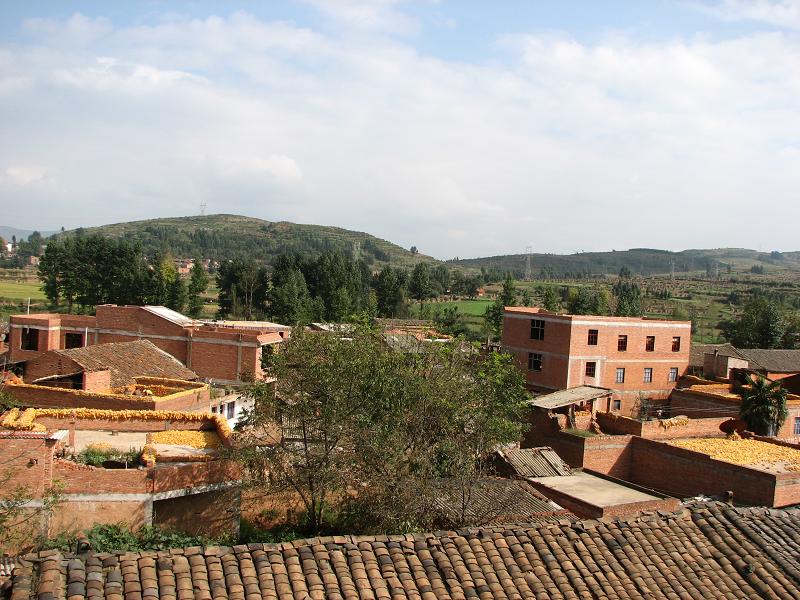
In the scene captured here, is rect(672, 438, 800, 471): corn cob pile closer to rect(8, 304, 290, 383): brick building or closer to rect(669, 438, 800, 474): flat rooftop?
rect(669, 438, 800, 474): flat rooftop

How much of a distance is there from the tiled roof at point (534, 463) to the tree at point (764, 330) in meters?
44.3

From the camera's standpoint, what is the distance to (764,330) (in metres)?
60.0

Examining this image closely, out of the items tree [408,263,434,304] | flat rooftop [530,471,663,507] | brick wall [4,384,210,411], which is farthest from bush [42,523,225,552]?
tree [408,263,434,304]

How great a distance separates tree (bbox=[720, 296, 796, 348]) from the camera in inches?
2339

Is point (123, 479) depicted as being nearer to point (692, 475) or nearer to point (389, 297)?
point (692, 475)

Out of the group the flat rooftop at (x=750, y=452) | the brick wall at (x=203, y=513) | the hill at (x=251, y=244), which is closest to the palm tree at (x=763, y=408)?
the flat rooftop at (x=750, y=452)

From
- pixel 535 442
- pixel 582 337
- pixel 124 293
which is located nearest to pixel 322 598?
pixel 535 442

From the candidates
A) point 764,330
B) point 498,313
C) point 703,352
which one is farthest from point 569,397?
point 764,330

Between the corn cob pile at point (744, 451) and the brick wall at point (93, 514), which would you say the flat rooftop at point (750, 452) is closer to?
the corn cob pile at point (744, 451)

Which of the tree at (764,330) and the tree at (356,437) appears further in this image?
the tree at (764,330)

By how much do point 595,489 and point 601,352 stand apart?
1716cm

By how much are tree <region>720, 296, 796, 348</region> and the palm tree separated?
110 feet

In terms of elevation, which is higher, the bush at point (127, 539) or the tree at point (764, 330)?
the tree at point (764, 330)

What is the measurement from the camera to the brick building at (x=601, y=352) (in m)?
36.7
